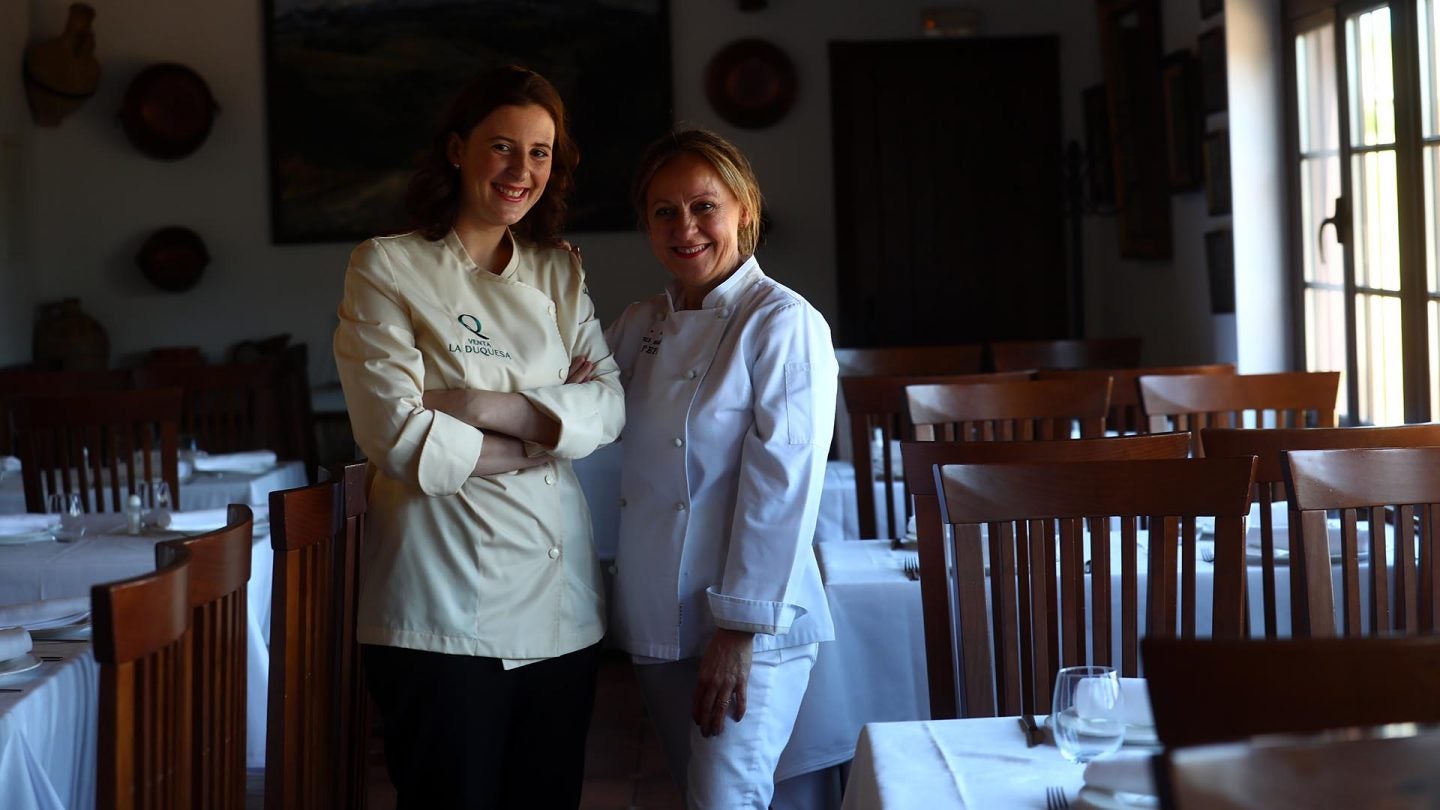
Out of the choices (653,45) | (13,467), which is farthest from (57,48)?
(13,467)

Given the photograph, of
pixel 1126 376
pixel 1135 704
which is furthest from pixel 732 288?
pixel 1126 376

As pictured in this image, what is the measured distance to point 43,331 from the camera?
6992 millimetres

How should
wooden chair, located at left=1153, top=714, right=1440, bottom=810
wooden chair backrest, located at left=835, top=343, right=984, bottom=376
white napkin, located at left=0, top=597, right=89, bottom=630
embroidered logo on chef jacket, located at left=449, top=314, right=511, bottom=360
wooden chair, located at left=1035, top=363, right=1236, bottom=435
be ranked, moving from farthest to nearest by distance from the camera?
wooden chair backrest, located at left=835, top=343, right=984, bottom=376
wooden chair, located at left=1035, top=363, right=1236, bottom=435
white napkin, located at left=0, top=597, right=89, bottom=630
embroidered logo on chef jacket, located at left=449, top=314, right=511, bottom=360
wooden chair, located at left=1153, top=714, right=1440, bottom=810

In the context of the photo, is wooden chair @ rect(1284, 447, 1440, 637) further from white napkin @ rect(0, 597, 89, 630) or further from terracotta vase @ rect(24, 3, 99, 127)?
terracotta vase @ rect(24, 3, 99, 127)

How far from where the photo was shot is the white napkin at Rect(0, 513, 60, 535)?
10.2ft

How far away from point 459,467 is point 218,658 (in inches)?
18.2

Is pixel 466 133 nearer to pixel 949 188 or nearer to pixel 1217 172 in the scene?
pixel 1217 172

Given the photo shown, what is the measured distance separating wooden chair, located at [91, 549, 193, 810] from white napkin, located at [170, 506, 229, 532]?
1.74 metres

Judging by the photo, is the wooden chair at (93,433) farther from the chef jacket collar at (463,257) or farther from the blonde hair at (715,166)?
the blonde hair at (715,166)

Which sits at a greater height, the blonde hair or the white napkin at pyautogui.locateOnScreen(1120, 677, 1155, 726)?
the blonde hair

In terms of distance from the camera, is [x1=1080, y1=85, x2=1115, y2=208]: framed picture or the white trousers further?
[x1=1080, y1=85, x2=1115, y2=208]: framed picture

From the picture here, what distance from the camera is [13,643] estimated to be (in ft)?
6.44

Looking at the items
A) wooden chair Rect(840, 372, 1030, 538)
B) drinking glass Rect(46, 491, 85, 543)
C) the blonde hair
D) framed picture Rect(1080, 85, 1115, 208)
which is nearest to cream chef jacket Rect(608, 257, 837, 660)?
the blonde hair

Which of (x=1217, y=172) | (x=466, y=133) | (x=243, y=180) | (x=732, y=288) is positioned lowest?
(x=732, y=288)
